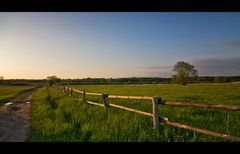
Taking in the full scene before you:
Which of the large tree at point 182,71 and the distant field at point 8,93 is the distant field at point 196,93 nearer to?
the distant field at point 8,93

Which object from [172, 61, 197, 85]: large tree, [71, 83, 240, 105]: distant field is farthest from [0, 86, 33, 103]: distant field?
[172, 61, 197, 85]: large tree

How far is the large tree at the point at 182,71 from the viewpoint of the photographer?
86.4m

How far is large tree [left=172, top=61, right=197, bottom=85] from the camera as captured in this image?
8644 centimetres

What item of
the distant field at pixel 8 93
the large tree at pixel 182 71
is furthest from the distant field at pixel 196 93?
the large tree at pixel 182 71

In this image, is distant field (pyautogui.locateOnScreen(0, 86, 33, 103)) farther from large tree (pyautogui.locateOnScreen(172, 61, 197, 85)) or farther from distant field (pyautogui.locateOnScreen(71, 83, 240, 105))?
large tree (pyautogui.locateOnScreen(172, 61, 197, 85))

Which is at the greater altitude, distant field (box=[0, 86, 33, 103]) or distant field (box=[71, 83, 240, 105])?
distant field (box=[71, 83, 240, 105])

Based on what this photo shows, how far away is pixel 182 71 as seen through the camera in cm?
8844

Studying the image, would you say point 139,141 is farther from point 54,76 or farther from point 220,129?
point 54,76

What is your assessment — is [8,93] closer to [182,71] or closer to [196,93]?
[196,93]

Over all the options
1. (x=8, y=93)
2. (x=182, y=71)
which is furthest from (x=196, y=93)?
(x=182, y=71)

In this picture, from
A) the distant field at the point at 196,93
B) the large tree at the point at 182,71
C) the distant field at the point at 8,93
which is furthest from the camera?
the large tree at the point at 182,71
